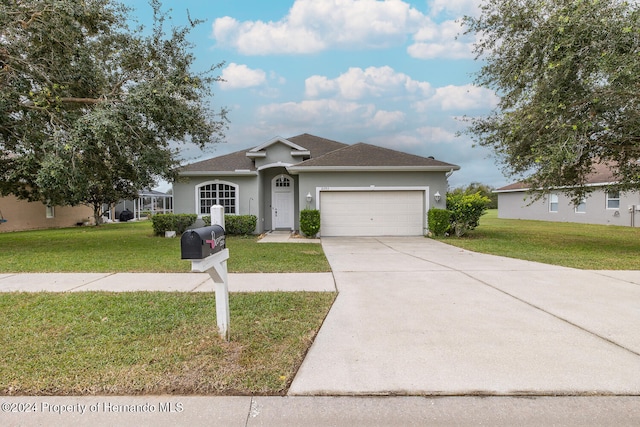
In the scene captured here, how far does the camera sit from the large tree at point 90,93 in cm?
898

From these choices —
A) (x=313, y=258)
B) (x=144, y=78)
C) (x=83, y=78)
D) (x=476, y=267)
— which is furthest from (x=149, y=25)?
(x=476, y=267)

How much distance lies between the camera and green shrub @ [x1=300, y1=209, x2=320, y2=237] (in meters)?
13.4

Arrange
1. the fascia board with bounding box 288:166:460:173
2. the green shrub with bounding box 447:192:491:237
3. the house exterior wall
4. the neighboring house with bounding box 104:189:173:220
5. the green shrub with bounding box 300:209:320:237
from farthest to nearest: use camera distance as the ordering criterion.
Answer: the neighboring house with bounding box 104:189:173:220 < the house exterior wall < the fascia board with bounding box 288:166:460:173 < the green shrub with bounding box 447:192:491:237 < the green shrub with bounding box 300:209:320:237

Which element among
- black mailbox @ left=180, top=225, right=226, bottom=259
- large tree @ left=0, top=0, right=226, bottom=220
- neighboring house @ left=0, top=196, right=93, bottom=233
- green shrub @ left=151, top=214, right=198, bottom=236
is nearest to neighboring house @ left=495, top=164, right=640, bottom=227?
large tree @ left=0, top=0, right=226, bottom=220

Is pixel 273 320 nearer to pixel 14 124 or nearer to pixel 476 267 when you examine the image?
pixel 476 267

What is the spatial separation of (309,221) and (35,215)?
18.9m

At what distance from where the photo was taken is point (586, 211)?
73.2ft

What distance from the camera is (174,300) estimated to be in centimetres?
479

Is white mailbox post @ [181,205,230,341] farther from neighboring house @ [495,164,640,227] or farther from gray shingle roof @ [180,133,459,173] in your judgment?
neighboring house @ [495,164,640,227]

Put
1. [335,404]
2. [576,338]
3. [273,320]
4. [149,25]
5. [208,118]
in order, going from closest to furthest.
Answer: [335,404]
[576,338]
[273,320]
[149,25]
[208,118]

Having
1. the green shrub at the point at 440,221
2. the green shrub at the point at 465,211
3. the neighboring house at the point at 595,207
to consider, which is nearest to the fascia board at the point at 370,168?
the green shrub at the point at 465,211

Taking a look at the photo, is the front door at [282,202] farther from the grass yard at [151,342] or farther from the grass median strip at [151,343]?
the grass median strip at [151,343]

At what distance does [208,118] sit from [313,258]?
653 cm

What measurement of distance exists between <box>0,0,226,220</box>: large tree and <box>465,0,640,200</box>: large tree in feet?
30.6
